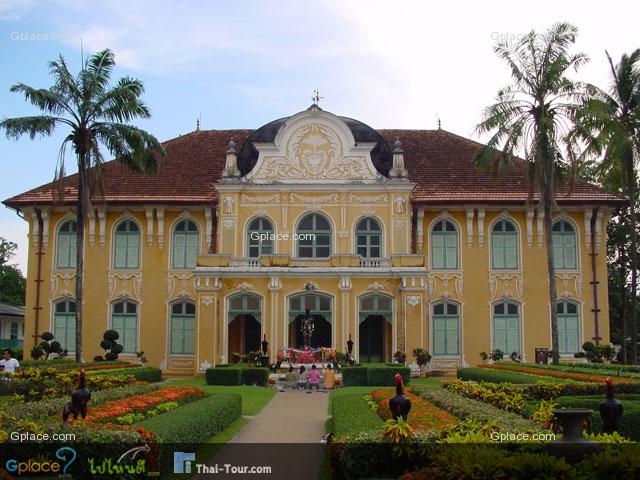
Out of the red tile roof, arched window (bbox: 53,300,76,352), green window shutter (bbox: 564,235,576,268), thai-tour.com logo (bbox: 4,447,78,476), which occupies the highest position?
the red tile roof

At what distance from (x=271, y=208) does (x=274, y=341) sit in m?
5.42

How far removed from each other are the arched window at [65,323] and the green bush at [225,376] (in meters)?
9.47

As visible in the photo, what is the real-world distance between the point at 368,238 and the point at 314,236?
7.11 feet

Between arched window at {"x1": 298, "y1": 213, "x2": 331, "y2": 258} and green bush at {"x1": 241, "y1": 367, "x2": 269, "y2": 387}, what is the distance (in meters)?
7.28

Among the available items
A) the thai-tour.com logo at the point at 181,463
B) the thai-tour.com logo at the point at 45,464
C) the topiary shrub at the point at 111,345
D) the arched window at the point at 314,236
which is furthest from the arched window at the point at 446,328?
the thai-tour.com logo at the point at 45,464

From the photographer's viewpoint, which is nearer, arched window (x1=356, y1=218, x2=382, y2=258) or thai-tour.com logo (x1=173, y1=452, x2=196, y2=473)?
thai-tour.com logo (x1=173, y1=452, x2=196, y2=473)

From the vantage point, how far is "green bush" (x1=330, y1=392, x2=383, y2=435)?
11727 millimetres

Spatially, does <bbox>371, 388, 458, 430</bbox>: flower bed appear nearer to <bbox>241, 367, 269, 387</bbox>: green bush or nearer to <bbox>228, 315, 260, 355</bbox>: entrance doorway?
<bbox>241, 367, 269, 387</bbox>: green bush

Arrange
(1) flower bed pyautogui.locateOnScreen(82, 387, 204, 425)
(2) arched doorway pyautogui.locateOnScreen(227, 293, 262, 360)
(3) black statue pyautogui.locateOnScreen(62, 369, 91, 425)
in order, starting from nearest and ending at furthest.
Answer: (3) black statue pyautogui.locateOnScreen(62, 369, 91, 425)
(1) flower bed pyautogui.locateOnScreen(82, 387, 204, 425)
(2) arched doorway pyautogui.locateOnScreen(227, 293, 262, 360)

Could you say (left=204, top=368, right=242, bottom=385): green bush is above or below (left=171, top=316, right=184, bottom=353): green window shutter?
below

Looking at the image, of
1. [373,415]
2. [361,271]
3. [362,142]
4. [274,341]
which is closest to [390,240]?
[361,271]

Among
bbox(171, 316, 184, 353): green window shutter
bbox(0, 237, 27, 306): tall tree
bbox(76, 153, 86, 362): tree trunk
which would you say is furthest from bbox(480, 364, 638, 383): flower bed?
bbox(0, 237, 27, 306): tall tree

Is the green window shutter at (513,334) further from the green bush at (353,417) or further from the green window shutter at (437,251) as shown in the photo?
the green bush at (353,417)

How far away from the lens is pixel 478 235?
3177 centimetres
